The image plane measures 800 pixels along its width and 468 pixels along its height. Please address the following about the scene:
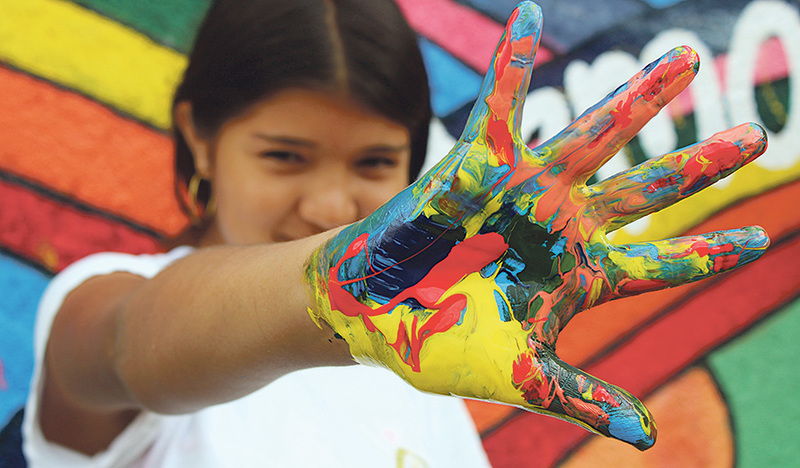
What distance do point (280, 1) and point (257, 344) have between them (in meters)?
0.52

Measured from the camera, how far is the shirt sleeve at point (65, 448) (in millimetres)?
723

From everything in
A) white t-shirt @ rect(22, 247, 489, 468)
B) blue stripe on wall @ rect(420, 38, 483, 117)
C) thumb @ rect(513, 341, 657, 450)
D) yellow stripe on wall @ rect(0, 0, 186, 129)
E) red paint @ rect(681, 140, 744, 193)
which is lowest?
white t-shirt @ rect(22, 247, 489, 468)

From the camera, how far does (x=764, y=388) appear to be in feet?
4.72

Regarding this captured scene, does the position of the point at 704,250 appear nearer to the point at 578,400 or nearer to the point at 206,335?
the point at 578,400

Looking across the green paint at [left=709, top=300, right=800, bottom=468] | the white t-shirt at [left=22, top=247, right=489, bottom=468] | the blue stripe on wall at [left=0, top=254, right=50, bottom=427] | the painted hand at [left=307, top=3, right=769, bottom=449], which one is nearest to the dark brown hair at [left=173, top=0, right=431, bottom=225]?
the white t-shirt at [left=22, top=247, right=489, bottom=468]

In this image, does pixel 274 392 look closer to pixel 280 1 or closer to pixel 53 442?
pixel 53 442

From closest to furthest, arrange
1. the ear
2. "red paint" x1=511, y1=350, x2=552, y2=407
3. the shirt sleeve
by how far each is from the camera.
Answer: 1. "red paint" x1=511, y1=350, x2=552, y2=407
2. the shirt sleeve
3. the ear

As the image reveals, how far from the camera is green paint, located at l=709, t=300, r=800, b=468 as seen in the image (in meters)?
1.41

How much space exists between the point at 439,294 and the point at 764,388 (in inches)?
54.8

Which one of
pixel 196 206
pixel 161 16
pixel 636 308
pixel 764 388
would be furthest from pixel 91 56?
pixel 764 388

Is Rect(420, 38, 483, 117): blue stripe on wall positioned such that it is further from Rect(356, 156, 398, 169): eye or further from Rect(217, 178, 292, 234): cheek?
Rect(217, 178, 292, 234): cheek

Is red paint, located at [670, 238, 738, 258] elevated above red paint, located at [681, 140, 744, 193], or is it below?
below

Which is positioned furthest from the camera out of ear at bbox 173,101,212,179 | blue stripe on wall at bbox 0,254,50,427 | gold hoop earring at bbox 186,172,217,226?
blue stripe on wall at bbox 0,254,50,427

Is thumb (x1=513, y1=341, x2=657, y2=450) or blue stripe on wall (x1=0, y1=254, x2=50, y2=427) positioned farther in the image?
blue stripe on wall (x1=0, y1=254, x2=50, y2=427)
